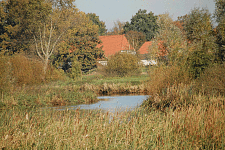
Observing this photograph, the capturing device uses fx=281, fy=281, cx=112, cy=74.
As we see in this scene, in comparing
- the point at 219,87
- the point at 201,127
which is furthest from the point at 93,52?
the point at 201,127

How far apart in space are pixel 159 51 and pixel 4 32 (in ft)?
70.2

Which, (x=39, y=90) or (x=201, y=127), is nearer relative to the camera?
(x=201, y=127)

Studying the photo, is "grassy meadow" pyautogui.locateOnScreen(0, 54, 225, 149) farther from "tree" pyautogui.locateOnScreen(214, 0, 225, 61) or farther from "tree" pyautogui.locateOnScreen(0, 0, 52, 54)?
"tree" pyautogui.locateOnScreen(0, 0, 52, 54)

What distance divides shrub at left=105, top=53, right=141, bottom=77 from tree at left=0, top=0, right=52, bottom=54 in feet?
34.0

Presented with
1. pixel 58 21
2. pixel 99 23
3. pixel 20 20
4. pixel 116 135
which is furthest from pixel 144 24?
pixel 116 135

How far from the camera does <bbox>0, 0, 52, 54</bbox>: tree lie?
1275 inches

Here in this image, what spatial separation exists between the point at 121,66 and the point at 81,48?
1143 cm

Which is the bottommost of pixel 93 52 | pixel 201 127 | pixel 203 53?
pixel 201 127

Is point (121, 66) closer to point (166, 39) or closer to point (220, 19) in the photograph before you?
point (166, 39)

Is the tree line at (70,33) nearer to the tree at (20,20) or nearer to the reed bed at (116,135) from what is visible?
the tree at (20,20)

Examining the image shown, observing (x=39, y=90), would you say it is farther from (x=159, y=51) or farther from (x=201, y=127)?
(x=159, y=51)

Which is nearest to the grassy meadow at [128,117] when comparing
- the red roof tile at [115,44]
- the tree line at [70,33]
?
the tree line at [70,33]

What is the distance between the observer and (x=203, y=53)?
57.9 feet

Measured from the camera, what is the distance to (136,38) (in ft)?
205
